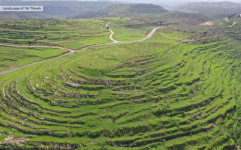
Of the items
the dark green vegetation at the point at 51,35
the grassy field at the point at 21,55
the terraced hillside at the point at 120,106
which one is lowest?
the terraced hillside at the point at 120,106

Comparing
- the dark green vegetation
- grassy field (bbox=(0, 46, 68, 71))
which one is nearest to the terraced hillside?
grassy field (bbox=(0, 46, 68, 71))

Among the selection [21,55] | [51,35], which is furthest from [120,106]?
[51,35]

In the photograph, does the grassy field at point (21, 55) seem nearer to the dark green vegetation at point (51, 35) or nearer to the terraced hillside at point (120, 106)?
the dark green vegetation at point (51, 35)

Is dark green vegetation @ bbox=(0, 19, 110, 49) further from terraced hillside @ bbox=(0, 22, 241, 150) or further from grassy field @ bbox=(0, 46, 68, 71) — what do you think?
terraced hillside @ bbox=(0, 22, 241, 150)

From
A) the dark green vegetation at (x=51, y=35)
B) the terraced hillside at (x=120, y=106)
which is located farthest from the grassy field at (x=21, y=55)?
the terraced hillside at (x=120, y=106)

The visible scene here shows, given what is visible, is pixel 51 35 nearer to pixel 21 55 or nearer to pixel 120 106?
pixel 21 55

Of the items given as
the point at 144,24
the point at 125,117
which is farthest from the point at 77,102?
the point at 144,24
